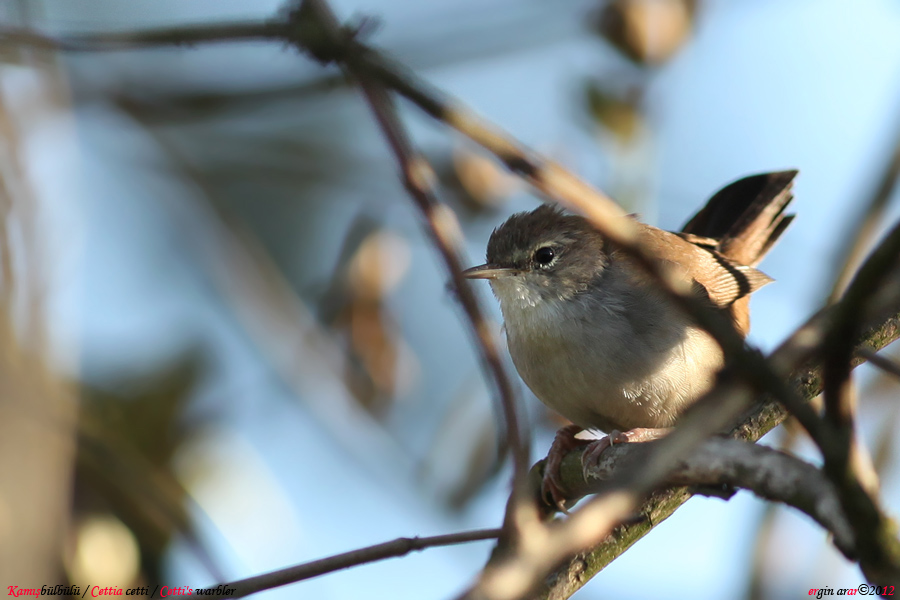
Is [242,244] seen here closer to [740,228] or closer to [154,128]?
[154,128]

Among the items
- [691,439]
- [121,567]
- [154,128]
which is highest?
[154,128]

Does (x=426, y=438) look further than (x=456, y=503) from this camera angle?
Yes

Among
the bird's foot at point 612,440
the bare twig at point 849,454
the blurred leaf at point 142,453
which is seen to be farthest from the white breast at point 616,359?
the bare twig at point 849,454

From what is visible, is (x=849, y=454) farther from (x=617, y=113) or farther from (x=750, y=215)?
(x=750, y=215)

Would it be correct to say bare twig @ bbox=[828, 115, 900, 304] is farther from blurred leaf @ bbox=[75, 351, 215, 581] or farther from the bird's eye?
blurred leaf @ bbox=[75, 351, 215, 581]

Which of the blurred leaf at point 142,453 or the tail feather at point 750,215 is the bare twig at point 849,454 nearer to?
the blurred leaf at point 142,453

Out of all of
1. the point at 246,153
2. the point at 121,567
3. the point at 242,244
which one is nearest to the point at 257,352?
the point at 242,244

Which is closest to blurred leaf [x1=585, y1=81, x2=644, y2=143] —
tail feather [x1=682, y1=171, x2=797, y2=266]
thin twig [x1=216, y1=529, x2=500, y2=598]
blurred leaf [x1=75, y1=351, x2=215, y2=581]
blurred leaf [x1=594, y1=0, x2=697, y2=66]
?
blurred leaf [x1=594, y1=0, x2=697, y2=66]

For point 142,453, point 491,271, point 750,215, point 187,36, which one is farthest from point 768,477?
point 750,215
